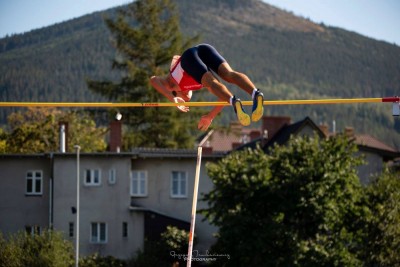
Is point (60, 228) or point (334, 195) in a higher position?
point (334, 195)

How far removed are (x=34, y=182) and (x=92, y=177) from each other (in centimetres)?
270

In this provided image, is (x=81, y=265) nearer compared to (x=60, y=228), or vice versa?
(x=81, y=265)

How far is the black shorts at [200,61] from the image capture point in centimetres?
1245

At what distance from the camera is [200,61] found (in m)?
12.5

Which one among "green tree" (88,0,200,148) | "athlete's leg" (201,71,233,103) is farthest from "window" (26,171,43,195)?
"athlete's leg" (201,71,233,103)

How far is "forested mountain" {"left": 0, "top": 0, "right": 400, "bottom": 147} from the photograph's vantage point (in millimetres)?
121000

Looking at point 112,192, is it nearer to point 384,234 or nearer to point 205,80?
point 384,234

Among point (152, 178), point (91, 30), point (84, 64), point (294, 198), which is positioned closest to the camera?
point (294, 198)

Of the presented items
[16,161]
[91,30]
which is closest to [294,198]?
[16,161]

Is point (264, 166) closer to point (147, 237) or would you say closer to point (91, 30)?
point (147, 237)

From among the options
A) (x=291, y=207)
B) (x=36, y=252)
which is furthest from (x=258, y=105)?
(x=36, y=252)

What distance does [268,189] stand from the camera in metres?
34.8

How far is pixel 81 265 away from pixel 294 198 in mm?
9451

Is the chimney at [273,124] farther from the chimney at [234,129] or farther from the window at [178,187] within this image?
the chimney at [234,129]
